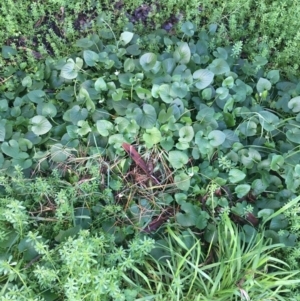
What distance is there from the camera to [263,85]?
1.96 metres

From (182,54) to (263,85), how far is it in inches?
16.5

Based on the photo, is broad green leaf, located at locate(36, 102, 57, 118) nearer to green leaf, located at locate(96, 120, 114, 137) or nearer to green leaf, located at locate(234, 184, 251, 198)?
green leaf, located at locate(96, 120, 114, 137)

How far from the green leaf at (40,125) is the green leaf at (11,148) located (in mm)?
102

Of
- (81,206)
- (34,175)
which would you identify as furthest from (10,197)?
(81,206)

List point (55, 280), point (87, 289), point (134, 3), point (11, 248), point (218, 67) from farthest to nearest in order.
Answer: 1. point (134, 3)
2. point (218, 67)
3. point (11, 248)
4. point (55, 280)
5. point (87, 289)

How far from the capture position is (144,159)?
181 cm

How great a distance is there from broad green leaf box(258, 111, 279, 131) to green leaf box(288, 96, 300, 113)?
113 millimetres

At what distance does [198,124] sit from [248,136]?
0.26 metres

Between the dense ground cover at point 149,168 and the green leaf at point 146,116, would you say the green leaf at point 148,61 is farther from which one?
the green leaf at point 146,116

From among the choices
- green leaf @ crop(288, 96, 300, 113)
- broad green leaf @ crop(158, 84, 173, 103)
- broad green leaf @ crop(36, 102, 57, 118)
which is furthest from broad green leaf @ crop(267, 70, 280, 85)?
broad green leaf @ crop(36, 102, 57, 118)

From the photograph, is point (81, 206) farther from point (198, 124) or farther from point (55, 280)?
point (198, 124)

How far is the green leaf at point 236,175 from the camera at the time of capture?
1713 millimetres

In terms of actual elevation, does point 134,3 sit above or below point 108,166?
above

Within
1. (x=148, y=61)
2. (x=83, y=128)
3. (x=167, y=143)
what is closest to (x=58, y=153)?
(x=83, y=128)
